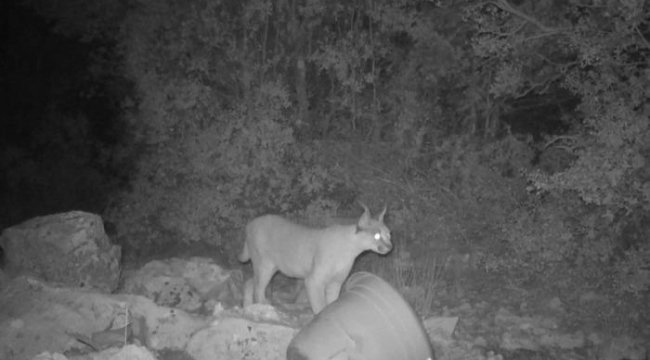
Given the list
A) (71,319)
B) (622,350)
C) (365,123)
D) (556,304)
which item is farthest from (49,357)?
(365,123)

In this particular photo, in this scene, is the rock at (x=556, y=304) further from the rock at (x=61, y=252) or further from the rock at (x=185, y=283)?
the rock at (x=61, y=252)

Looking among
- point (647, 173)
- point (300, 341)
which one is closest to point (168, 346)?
point (300, 341)

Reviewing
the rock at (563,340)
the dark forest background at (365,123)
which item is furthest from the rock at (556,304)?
the rock at (563,340)

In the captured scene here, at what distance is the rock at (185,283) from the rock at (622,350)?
5.42 m

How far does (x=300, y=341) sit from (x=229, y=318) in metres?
1.38

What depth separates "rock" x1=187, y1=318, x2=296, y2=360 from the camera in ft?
22.2

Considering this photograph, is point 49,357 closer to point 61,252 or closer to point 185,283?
point 61,252

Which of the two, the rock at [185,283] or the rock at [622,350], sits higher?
the rock at [622,350]

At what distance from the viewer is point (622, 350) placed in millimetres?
7785

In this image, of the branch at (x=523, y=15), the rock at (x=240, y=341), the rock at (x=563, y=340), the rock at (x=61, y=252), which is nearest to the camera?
the rock at (x=240, y=341)

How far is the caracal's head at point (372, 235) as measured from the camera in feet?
26.6

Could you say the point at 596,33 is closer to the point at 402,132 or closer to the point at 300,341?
the point at 402,132

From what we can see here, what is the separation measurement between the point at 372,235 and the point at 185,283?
3217 millimetres

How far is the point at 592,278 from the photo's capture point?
9797 millimetres
